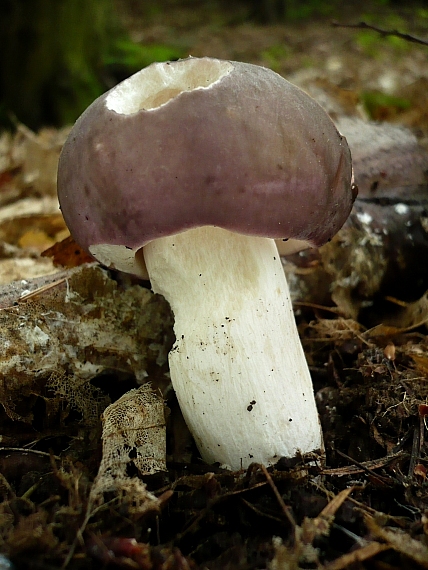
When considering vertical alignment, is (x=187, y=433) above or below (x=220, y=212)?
below

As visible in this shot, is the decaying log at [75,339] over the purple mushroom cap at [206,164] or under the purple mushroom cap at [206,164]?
under

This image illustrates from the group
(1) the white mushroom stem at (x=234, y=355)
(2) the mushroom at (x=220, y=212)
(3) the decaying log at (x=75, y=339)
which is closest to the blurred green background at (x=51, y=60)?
(3) the decaying log at (x=75, y=339)

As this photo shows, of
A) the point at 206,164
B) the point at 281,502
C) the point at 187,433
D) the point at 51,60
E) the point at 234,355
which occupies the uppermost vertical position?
the point at 206,164

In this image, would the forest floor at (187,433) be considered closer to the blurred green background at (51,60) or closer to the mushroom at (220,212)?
the mushroom at (220,212)

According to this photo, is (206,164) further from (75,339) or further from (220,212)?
(75,339)

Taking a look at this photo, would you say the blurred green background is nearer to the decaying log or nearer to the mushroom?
the decaying log

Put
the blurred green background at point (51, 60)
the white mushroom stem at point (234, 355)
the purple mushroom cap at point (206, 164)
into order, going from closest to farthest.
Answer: the purple mushroom cap at point (206, 164) < the white mushroom stem at point (234, 355) < the blurred green background at point (51, 60)

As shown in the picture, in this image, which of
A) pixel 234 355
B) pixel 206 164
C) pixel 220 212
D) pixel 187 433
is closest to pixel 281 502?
pixel 234 355

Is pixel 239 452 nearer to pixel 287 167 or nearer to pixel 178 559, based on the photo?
pixel 178 559
